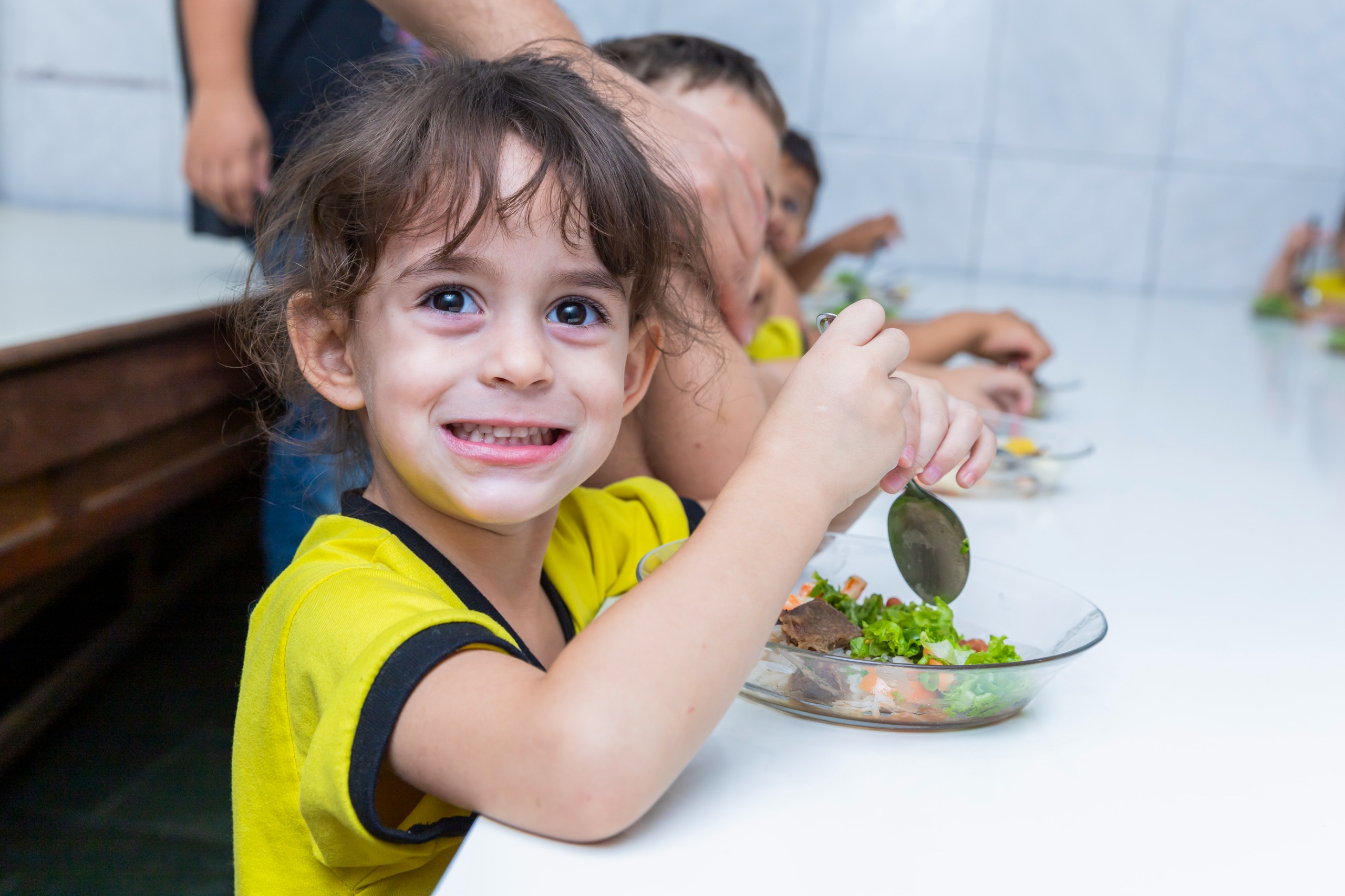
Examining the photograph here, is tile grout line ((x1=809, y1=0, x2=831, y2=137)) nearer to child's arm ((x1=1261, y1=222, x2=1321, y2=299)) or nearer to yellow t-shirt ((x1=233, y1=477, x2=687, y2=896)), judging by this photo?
child's arm ((x1=1261, y1=222, x2=1321, y2=299))

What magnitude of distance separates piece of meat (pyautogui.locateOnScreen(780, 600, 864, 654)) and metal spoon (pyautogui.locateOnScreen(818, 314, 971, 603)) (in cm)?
11

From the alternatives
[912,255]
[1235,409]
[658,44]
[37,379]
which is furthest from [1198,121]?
[37,379]

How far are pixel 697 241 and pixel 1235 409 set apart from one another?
102 centimetres

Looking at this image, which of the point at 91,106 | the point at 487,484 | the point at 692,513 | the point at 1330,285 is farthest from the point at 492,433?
the point at 91,106

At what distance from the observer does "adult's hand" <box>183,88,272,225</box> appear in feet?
Result: 4.21

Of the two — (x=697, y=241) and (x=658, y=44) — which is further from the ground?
→ (x=658, y=44)

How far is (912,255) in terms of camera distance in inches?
127

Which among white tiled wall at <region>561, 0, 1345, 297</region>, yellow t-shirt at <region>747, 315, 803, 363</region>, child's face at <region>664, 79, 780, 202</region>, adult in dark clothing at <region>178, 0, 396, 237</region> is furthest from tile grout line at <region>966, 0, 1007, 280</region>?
child's face at <region>664, 79, 780, 202</region>

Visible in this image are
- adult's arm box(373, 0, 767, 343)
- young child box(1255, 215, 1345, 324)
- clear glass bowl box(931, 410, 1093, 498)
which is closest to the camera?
adult's arm box(373, 0, 767, 343)

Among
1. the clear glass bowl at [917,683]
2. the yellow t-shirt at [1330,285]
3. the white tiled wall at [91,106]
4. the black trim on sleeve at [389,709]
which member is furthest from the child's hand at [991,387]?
the white tiled wall at [91,106]

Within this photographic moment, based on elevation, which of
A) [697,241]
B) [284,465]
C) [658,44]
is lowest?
[284,465]

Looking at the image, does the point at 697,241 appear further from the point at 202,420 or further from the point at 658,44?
the point at 202,420

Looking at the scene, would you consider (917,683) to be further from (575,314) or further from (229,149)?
(229,149)

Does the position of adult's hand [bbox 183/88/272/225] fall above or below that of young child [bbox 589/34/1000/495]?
above
